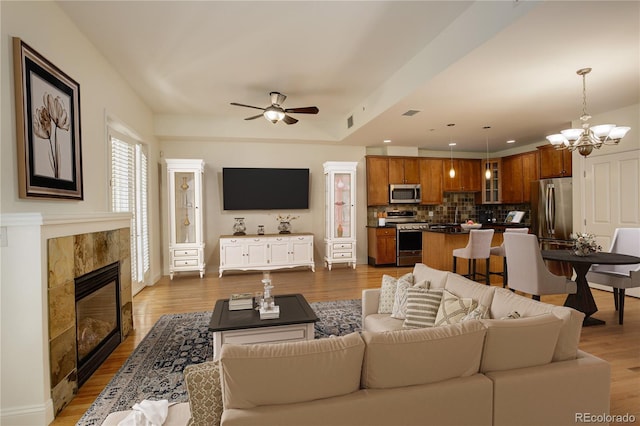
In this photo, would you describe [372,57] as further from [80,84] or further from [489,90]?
[80,84]

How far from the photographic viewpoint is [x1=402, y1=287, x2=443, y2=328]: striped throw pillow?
228 centimetres

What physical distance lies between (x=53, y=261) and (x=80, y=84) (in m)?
1.99

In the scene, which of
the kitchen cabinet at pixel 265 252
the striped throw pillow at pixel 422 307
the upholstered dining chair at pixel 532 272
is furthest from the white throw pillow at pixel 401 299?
the kitchen cabinet at pixel 265 252

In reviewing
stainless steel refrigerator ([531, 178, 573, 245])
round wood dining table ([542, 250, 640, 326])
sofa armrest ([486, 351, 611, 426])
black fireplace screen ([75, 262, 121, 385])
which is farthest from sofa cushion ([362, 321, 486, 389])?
stainless steel refrigerator ([531, 178, 573, 245])

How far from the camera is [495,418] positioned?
1407mm

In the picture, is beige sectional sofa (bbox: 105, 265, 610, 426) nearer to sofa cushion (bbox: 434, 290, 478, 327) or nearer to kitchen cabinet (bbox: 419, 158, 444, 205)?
sofa cushion (bbox: 434, 290, 478, 327)

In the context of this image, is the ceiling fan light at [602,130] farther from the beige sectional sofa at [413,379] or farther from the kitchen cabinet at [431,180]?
the kitchen cabinet at [431,180]

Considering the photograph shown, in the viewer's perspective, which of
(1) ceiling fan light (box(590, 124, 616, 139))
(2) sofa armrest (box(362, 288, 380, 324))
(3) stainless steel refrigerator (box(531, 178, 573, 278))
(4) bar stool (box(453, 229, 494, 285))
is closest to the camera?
(2) sofa armrest (box(362, 288, 380, 324))

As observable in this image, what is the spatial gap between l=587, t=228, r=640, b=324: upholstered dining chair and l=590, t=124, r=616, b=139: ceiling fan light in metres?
1.43

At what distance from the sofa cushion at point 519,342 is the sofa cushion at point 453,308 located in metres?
0.56

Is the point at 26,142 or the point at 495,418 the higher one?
the point at 26,142

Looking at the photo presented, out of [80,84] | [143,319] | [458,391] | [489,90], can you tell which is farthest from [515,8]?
[143,319]

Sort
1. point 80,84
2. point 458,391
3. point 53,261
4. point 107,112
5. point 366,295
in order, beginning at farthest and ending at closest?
point 107,112 → point 80,84 → point 366,295 → point 53,261 → point 458,391

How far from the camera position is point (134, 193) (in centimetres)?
484
